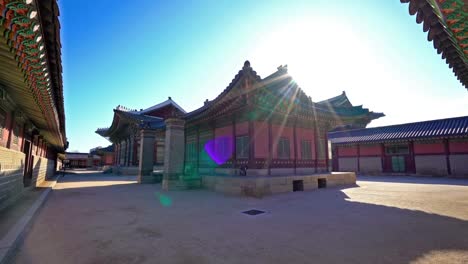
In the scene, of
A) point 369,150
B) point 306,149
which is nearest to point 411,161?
point 369,150

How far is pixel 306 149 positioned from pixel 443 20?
34.6ft

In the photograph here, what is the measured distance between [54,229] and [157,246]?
2622 millimetres

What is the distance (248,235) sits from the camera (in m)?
3.89

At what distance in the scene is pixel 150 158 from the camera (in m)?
14.5

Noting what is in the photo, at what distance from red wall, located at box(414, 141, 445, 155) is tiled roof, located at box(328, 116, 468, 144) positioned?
961mm

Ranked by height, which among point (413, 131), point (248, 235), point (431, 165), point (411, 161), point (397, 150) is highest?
point (413, 131)

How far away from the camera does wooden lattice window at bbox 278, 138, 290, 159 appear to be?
1135 centimetres

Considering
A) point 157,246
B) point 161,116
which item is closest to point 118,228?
point 157,246

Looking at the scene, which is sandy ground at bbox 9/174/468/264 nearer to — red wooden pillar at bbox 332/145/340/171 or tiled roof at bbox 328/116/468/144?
tiled roof at bbox 328/116/468/144

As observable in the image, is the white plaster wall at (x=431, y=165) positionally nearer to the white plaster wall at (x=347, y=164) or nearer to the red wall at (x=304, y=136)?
the white plaster wall at (x=347, y=164)

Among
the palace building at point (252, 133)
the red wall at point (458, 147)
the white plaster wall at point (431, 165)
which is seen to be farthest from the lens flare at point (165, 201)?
the red wall at point (458, 147)

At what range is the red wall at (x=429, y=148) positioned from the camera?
18.6 meters

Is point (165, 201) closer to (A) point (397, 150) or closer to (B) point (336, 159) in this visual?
(A) point (397, 150)

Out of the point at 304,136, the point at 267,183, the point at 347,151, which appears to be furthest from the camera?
the point at 347,151
